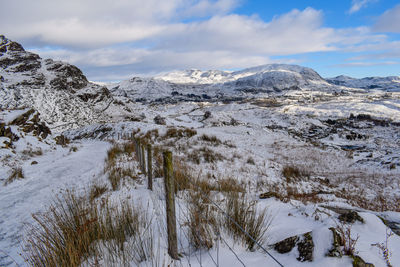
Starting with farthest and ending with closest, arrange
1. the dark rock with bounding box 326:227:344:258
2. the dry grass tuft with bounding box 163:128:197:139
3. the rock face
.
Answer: the rock face → the dry grass tuft with bounding box 163:128:197:139 → the dark rock with bounding box 326:227:344:258

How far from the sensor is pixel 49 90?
33.1 meters

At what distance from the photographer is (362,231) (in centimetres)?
263

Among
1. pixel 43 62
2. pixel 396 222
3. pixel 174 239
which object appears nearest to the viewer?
pixel 174 239

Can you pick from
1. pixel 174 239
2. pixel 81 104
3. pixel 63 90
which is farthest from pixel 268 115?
pixel 174 239

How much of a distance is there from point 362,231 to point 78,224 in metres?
3.67

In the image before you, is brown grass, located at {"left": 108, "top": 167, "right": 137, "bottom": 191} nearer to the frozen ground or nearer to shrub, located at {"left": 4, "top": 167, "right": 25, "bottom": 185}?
the frozen ground

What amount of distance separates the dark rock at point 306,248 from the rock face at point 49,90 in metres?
31.1

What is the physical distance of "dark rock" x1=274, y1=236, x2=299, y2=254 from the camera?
248 centimetres

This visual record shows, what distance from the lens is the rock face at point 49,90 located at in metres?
27.8

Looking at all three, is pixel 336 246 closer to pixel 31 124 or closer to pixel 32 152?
pixel 32 152

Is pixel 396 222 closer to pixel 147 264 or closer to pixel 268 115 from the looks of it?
pixel 147 264

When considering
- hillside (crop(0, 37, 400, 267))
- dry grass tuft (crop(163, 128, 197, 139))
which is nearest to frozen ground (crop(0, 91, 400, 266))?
hillside (crop(0, 37, 400, 267))

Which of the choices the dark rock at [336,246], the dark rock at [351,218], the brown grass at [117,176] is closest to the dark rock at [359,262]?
the dark rock at [336,246]

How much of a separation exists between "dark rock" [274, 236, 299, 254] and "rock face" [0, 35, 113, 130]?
101 feet
